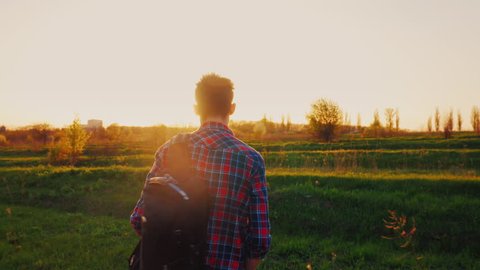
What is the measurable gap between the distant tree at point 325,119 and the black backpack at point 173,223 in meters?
41.9

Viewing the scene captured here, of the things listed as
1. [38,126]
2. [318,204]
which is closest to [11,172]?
[318,204]

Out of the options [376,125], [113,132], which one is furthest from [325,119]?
[113,132]

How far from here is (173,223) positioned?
2385mm

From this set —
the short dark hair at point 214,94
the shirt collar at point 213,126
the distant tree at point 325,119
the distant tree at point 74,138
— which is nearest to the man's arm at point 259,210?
the shirt collar at point 213,126

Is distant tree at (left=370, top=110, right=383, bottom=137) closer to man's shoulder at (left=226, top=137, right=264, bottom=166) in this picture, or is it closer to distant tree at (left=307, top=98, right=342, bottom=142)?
distant tree at (left=307, top=98, right=342, bottom=142)

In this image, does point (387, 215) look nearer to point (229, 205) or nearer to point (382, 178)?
point (382, 178)

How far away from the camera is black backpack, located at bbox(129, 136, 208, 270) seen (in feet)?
7.85

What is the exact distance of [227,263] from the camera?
2.89 metres

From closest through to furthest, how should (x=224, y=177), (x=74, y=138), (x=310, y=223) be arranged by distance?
(x=224, y=177) < (x=310, y=223) < (x=74, y=138)

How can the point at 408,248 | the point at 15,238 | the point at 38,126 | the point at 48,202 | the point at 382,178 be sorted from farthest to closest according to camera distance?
the point at 38,126
the point at 48,202
the point at 382,178
the point at 15,238
the point at 408,248

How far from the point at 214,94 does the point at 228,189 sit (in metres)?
0.71

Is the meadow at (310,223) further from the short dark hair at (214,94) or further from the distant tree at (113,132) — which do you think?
the distant tree at (113,132)

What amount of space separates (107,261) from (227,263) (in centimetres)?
583

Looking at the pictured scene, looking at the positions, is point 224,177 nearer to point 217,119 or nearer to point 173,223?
point 217,119
